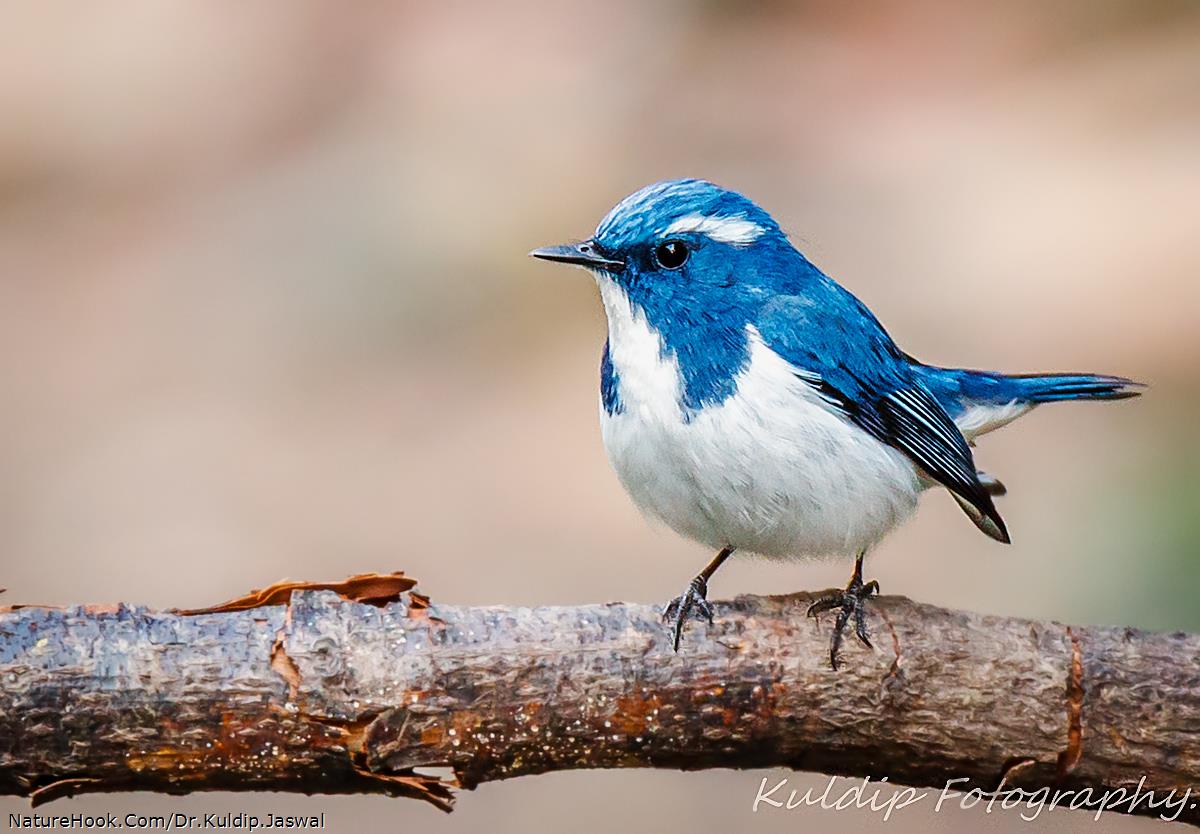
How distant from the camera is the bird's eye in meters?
3.56

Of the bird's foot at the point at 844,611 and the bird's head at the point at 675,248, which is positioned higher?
the bird's head at the point at 675,248

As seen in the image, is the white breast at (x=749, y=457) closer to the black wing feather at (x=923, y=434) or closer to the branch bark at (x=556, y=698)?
the black wing feather at (x=923, y=434)

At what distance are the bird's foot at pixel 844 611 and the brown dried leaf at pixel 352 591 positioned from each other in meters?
0.88

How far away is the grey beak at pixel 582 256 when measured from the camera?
349 cm

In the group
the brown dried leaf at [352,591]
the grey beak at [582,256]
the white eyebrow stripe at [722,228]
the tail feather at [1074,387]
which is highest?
the white eyebrow stripe at [722,228]

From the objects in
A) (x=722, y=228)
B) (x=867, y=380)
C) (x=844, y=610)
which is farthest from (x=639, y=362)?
(x=844, y=610)

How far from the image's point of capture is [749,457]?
133 inches

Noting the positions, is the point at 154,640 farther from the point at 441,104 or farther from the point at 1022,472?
the point at 441,104

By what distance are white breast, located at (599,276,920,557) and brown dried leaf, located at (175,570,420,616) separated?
702mm

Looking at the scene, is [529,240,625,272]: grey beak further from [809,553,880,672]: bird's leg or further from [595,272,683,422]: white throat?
[809,553,880,672]: bird's leg

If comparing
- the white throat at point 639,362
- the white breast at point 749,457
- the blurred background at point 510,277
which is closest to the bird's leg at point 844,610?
the white breast at point 749,457

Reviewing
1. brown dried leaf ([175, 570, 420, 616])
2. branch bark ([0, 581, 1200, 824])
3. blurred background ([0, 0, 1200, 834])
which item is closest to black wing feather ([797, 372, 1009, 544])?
branch bark ([0, 581, 1200, 824])

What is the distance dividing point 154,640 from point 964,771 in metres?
1.71

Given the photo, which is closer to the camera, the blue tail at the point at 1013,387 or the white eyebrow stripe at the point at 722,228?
the white eyebrow stripe at the point at 722,228
